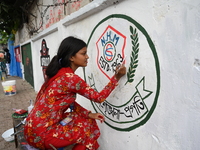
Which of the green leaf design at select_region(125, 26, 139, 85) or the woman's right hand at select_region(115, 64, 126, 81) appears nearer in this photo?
the green leaf design at select_region(125, 26, 139, 85)

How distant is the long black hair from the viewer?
151cm

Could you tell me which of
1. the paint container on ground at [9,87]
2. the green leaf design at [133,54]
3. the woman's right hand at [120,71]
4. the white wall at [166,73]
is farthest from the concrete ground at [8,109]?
the green leaf design at [133,54]

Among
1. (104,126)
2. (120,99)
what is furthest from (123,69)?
(104,126)

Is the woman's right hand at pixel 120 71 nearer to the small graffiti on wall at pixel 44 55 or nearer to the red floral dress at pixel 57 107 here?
the red floral dress at pixel 57 107

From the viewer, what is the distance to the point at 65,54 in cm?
153

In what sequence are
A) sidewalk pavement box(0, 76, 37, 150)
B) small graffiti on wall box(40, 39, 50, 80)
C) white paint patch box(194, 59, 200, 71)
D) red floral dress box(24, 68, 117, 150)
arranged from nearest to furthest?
1. white paint patch box(194, 59, 200, 71)
2. red floral dress box(24, 68, 117, 150)
3. sidewalk pavement box(0, 76, 37, 150)
4. small graffiti on wall box(40, 39, 50, 80)

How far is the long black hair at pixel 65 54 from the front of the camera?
1.51m

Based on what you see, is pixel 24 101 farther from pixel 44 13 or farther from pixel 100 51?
pixel 100 51

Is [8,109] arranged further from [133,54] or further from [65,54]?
[133,54]

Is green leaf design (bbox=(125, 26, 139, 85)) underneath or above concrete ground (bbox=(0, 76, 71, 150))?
above

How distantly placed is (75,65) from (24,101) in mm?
3945

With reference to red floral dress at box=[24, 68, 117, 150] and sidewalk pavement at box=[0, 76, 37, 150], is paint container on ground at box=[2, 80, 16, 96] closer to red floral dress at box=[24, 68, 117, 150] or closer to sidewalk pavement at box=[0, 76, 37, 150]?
sidewalk pavement at box=[0, 76, 37, 150]

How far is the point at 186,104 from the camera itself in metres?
1.09

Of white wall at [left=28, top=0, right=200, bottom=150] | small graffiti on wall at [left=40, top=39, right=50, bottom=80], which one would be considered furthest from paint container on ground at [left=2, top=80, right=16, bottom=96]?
white wall at [left=28, top=0, right=200, bottom=150]
